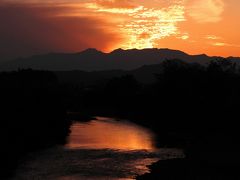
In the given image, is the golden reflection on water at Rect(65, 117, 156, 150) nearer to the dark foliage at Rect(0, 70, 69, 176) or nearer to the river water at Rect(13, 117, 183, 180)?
the river water at Rect(13, 117, 183, 180)

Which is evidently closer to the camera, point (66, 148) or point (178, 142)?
point (66, 148)

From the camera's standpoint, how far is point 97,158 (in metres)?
47.5

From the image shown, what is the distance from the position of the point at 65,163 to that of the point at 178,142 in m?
21.7

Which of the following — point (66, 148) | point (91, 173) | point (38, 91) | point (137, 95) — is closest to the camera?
point (91, 173)

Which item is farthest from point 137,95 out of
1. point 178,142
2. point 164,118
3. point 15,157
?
point 15,157

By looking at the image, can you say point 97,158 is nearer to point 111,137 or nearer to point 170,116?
point 111,137

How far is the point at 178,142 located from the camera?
61250 millimetres

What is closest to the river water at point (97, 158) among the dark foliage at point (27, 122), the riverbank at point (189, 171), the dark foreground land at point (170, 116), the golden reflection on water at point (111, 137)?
the golden reflection on water at point (111, 137)

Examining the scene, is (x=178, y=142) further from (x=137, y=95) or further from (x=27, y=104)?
(x=137, y=95)

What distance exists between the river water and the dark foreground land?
1.84 meters

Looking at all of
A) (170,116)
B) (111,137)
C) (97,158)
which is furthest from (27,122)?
(170,116)

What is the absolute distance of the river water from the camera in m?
39.4

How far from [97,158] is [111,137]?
1801 centimetres

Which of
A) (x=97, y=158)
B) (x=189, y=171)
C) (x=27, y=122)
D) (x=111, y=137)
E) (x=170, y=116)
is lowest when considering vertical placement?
(x=189, y=171)
